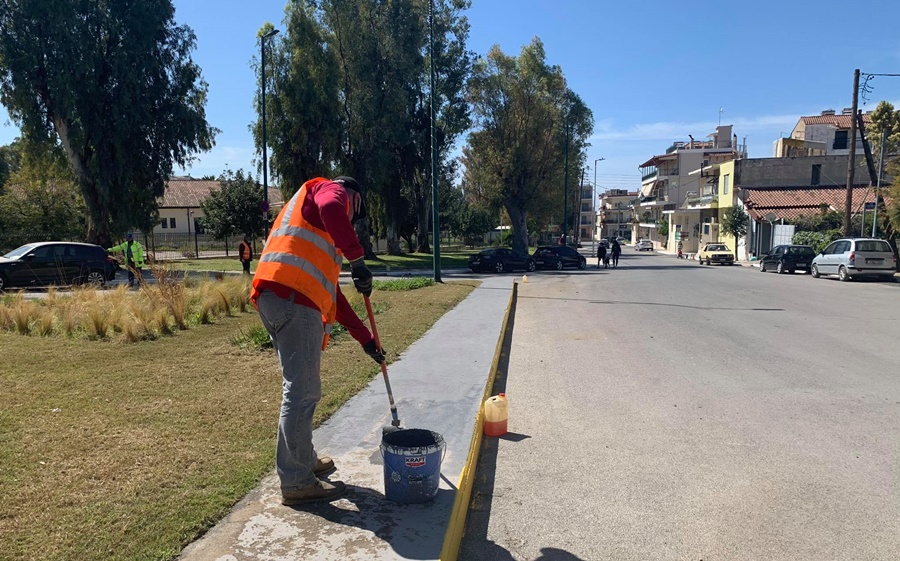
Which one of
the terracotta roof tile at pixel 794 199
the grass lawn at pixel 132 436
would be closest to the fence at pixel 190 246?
the grass lawn at pixel 132 436

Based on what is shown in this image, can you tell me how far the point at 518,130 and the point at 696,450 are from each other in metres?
35.6

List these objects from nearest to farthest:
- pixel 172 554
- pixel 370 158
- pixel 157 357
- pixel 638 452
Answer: pixel 172 554, pixel 638 452, pixel 157 357, pixel 370 158

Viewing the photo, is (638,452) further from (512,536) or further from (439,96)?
(439,96)

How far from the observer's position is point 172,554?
2.96 m

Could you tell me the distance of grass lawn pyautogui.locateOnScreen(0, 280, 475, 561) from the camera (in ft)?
10.4

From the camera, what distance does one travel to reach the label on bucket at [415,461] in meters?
3.50

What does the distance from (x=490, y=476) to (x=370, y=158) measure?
2891 centimetres

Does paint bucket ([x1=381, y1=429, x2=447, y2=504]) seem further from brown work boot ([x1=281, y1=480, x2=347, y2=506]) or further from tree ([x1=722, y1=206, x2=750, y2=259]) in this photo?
tree ([x1=722, y1=206, x2=750, y2=259])

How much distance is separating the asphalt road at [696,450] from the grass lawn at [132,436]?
67.7 inches

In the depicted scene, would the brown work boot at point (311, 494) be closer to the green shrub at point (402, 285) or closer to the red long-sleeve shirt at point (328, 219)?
the red long-sleeve shirt at point (328, 219)

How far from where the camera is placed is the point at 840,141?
55656 mm

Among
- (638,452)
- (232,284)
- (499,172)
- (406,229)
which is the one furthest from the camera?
(406,229)

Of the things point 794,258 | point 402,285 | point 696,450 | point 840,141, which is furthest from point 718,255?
point 696,450

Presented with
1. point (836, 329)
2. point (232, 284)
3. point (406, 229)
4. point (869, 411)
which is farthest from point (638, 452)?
point (406, 229)
